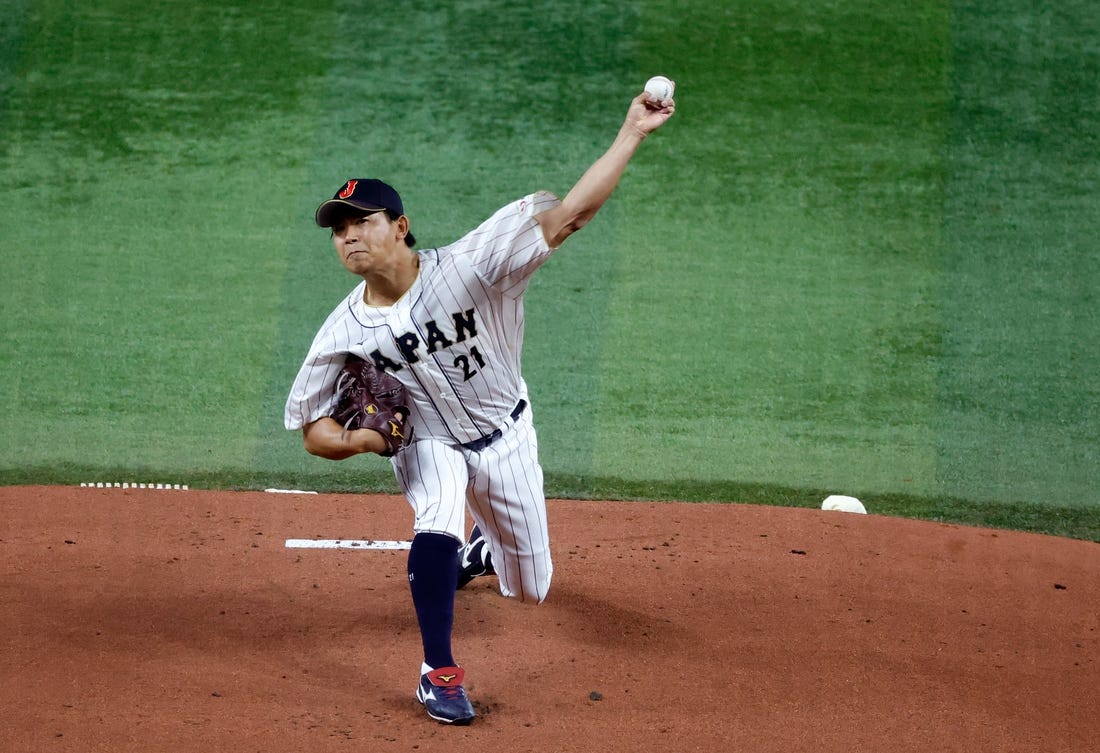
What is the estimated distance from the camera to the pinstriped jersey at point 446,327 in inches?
146

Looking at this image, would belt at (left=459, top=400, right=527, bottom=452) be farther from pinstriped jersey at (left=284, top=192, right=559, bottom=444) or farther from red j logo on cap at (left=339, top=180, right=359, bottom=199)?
red j logo on cap at (left=339, top=180, right=359, bottom=199)

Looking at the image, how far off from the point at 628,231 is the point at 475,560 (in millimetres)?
3044

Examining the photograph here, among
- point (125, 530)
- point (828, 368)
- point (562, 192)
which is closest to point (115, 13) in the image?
point (562, 192)

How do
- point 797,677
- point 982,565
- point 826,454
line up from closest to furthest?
point 797,677 → point 982,565 → point 826,454

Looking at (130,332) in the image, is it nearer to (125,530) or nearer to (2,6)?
(125,530)

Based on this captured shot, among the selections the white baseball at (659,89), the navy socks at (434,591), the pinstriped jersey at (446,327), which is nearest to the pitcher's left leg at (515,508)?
the pinstriped jersey at (446,327)

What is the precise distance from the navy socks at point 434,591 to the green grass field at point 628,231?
85.5 inches

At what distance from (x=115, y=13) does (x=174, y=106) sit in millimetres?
996

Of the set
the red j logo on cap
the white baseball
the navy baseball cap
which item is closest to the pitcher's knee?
the navy baseball cap

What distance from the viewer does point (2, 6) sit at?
8.17m

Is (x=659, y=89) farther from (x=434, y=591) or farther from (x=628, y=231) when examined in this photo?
(x=628, y=231)

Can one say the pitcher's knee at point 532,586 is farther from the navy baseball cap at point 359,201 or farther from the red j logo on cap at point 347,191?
the red j logo on cap at point 347,191

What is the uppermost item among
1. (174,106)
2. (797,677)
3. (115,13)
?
(115,13)

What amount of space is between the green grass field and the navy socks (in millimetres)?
2172
